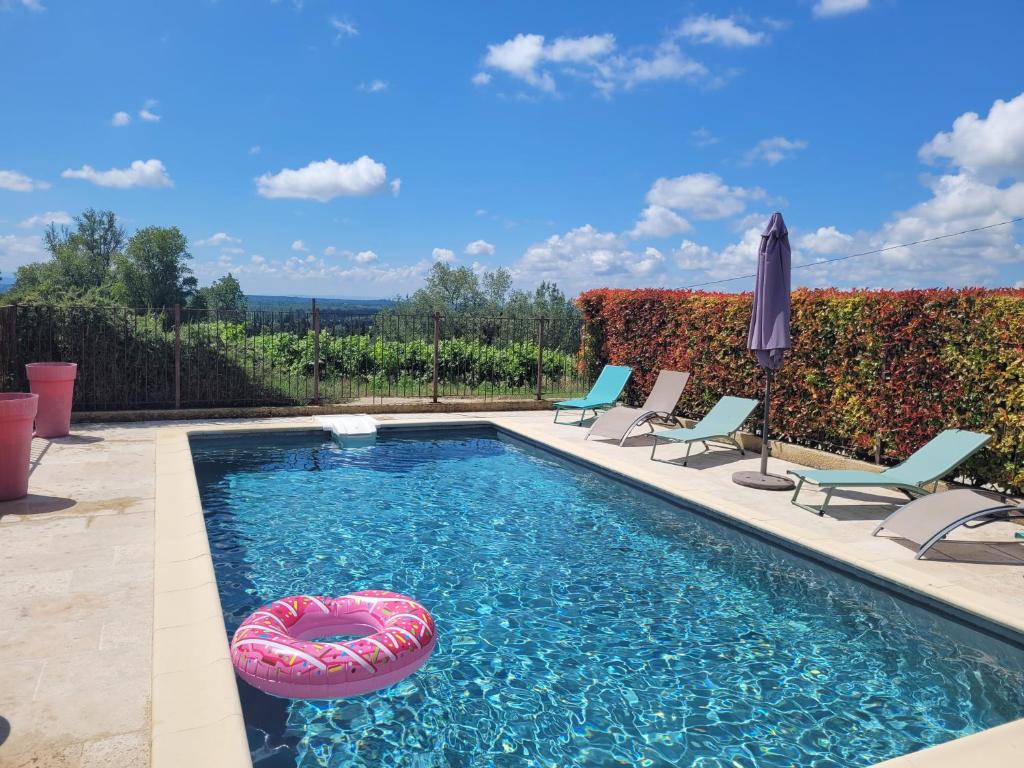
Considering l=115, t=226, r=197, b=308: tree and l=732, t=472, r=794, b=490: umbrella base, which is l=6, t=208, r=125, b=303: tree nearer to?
l=115, t=226, r=197, b=308: tree

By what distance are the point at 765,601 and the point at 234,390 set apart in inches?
388

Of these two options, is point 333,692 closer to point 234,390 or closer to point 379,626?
point 379,626

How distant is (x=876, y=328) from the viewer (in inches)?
312

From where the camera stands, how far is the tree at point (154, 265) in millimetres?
76688

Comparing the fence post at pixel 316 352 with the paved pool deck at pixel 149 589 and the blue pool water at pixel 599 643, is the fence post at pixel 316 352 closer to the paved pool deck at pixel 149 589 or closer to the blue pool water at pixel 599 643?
the paved pool deck at pixel 149 589

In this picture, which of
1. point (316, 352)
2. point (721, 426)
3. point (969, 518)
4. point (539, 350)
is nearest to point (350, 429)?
point (316, 352)

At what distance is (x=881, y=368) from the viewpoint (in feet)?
25.8

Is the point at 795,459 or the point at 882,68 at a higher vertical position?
the point at 882,68

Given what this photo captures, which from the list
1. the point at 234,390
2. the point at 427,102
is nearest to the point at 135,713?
the point at 234,390

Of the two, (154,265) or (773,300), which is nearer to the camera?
(773,300)

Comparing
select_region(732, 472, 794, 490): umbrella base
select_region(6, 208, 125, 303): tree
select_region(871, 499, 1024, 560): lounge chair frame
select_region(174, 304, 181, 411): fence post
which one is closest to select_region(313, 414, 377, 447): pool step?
select_region(174, 304, 181, 411): fence post

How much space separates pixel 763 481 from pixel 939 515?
217cm

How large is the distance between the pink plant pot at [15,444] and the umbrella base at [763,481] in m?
6.91

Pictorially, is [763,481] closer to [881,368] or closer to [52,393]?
[881,368]
